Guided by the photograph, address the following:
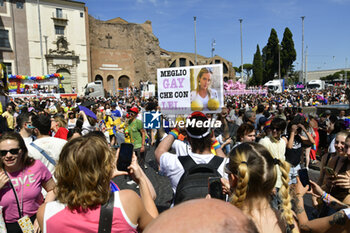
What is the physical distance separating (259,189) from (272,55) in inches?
2487

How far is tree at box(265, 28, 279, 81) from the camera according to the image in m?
57.9

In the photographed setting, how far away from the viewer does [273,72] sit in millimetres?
58906

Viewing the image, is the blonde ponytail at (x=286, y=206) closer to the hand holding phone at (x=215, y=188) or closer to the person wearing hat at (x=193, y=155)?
the hand holding phone at (x=215, y=188)

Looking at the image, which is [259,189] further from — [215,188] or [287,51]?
[287,51]

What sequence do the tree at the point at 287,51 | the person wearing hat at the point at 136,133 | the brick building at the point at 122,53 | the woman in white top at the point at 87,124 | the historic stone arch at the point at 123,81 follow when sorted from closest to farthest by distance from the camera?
the woman in white top at the point at 87,124, the person wearing hat at the point at 136,133, the brick building at the point at 122,53, the historic stone arch at the point at 123,81, the tree at the point at 287,51

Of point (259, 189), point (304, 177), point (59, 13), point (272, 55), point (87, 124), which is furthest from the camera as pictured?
point (272, 55)

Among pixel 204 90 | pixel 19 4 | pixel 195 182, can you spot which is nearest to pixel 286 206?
pixel 195 182

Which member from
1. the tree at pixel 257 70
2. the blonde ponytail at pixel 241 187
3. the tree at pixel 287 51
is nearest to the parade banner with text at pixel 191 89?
the blonde ponytail at pixel 241 187

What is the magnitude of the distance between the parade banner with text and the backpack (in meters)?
2.77

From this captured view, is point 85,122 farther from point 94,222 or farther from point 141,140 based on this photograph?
point 94,222

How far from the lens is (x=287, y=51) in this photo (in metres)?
57.3

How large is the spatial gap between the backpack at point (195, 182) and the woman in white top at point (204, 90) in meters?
2.77

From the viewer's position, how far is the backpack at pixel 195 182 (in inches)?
77.5

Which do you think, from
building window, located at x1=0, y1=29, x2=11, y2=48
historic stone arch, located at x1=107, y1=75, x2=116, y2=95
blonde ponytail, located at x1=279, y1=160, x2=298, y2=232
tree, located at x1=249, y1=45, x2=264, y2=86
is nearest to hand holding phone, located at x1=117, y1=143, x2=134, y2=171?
blonde ponytail, located at x1=279, y1=160, x2=298, y2=232
